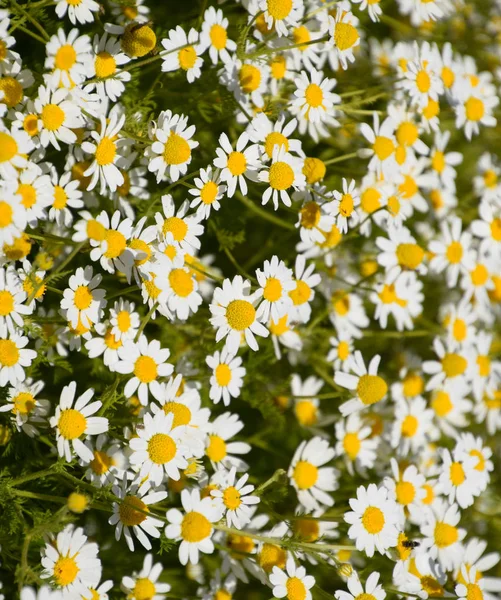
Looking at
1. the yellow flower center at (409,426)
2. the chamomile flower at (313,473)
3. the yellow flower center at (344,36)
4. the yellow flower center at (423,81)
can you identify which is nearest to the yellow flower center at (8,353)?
the chamomile flower at (313,473)

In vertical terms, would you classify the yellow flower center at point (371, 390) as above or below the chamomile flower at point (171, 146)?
below

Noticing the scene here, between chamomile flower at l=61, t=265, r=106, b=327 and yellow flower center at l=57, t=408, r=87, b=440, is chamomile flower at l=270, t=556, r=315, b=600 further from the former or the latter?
chamomile flower at l=61, t=265, r=106, b=327

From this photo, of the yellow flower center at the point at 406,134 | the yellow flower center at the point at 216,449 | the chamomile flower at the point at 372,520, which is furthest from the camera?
the yellow flower center at the point at 406,134

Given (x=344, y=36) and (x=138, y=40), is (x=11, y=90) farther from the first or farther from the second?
(x=344, y=36)

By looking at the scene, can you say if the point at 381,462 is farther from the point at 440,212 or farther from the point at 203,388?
the point at 440,212

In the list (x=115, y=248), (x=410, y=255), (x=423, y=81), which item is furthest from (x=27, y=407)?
(x=423, y=81)

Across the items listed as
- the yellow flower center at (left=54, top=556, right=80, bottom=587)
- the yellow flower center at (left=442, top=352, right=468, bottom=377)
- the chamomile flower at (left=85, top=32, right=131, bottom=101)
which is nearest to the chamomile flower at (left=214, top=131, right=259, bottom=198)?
the chamomile flower at (left=85, top=32, right=131, bottom=101)

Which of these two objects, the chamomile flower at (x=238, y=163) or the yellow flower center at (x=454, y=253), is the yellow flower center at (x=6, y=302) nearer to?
the chamomile flower at (x=238, y=163)

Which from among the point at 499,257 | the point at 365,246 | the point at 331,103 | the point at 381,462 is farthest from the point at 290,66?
the point at 381,462
